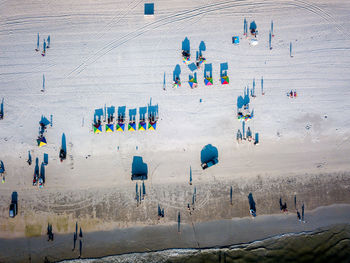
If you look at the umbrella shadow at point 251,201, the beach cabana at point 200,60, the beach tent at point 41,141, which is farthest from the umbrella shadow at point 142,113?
the umbrella shadow at point 251,201

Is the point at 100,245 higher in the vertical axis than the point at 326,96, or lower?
lower

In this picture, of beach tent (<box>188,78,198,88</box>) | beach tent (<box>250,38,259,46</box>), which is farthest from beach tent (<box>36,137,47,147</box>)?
beach tent (<box>250,38,259,46</box>)

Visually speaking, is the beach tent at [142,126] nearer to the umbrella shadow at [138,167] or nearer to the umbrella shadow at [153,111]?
the umbrella shadow at [153,111]

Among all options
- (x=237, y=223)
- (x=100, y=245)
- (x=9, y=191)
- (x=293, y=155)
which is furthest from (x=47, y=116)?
(x=293, y=155)

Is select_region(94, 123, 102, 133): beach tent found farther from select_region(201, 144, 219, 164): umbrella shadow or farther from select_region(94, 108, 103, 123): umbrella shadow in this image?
select_region(201, 144, 219, 164): umbrella shadow

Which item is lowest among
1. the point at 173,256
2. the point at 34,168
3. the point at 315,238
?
the point at 173,256

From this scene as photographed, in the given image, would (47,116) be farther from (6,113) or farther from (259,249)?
(259,249)
